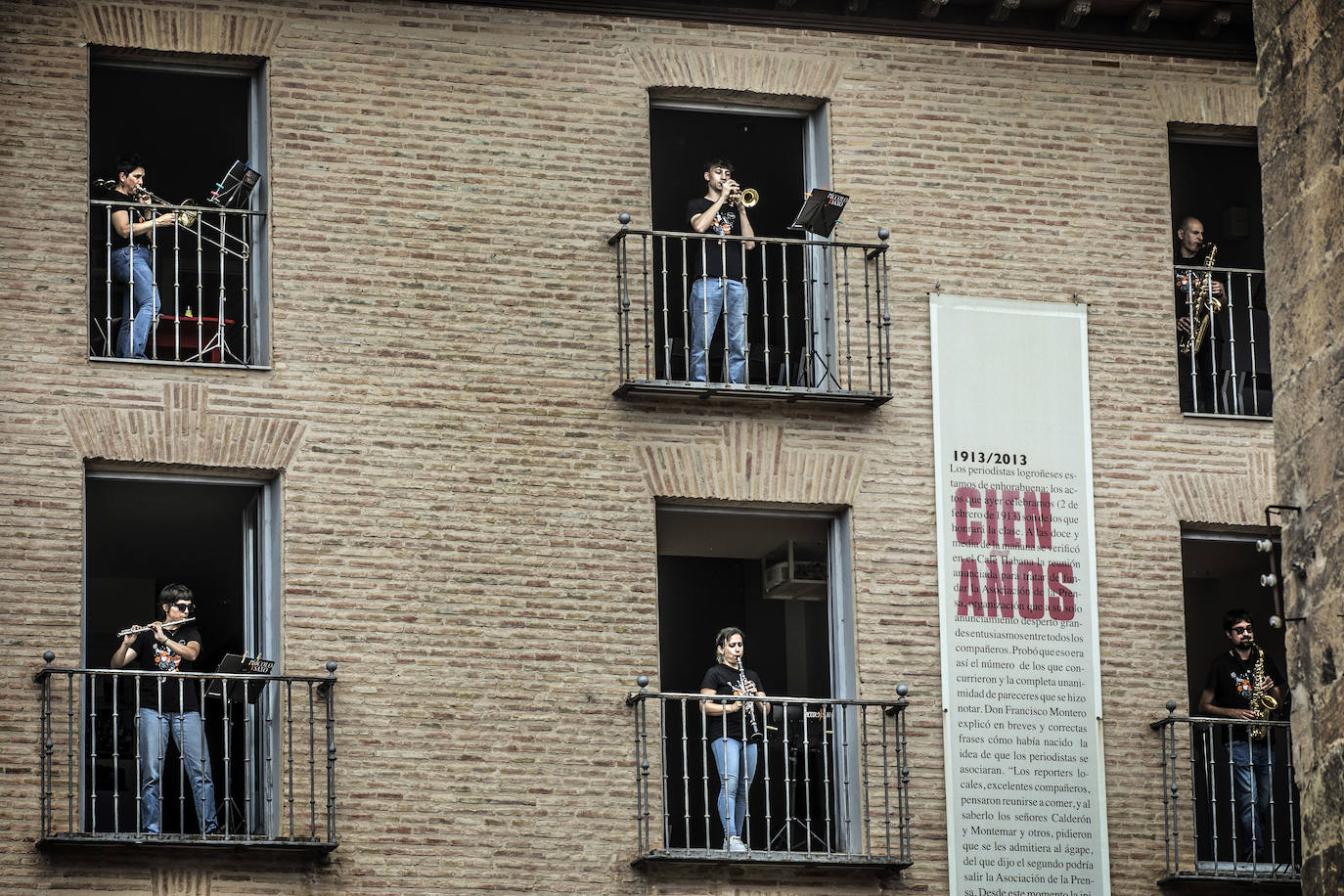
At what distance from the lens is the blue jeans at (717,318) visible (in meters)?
17.7

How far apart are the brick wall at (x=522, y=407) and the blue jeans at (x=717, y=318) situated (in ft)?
1.48

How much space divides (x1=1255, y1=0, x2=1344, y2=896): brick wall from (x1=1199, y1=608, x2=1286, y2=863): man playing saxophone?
5.71 meters

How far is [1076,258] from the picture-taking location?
60.2 ft

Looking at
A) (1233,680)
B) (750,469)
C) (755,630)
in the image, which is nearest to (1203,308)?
(1233,680)

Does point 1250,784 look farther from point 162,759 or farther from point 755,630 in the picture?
point 162,759

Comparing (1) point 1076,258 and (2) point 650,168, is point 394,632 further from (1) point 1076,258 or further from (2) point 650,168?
(1) point 1076,258

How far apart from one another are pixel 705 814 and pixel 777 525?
89.8 inches

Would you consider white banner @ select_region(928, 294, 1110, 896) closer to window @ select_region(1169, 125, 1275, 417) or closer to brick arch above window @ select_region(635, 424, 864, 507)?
brick arch above window @ select_region(635, 424, 864, 507)

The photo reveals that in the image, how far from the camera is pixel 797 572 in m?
17.9

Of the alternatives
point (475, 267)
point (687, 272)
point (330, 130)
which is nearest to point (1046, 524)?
point (687, 272)

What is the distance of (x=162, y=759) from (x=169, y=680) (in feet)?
1.70

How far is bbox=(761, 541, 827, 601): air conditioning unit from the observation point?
58.5 feet

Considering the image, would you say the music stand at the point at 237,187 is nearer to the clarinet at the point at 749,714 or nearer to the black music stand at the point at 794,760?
the clarinet at the point at 749,714

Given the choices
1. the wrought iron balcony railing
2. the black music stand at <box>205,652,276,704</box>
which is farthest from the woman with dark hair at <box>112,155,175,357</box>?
the wrought iron balcony railing
